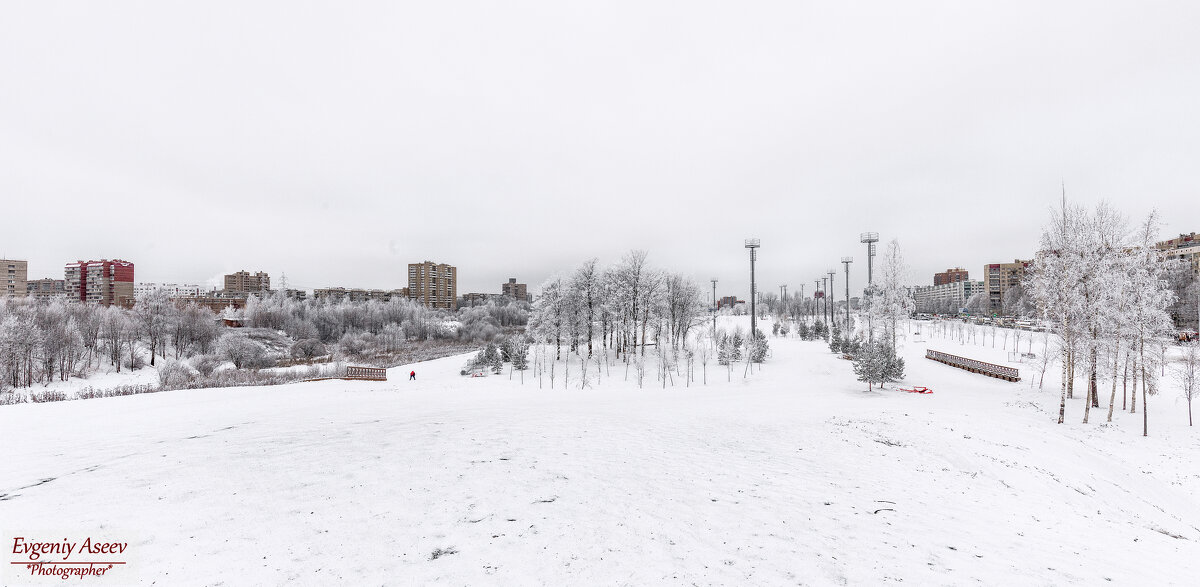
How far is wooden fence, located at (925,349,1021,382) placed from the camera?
3034 cm

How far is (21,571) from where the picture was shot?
17.8ft

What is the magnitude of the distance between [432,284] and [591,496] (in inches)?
6636

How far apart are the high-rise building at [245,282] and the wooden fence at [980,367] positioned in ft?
672

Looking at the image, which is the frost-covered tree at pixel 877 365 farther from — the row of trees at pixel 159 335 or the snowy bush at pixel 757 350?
the row of trees at pixel 159 335

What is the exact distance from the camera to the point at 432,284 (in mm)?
164000

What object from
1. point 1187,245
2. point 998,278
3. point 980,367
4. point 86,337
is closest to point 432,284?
point 86,337

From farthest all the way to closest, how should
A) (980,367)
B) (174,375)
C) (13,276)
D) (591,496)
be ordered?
(13,276)
(174,375)
(980,367)
(591,496)

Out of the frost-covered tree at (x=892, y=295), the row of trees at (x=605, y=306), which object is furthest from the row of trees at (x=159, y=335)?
the frost-covered tree at (x=892, y=295)

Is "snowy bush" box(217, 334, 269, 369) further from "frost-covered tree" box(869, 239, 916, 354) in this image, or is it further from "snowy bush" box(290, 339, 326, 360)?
"frost-covered tree" box(869, 239, 916, 354)

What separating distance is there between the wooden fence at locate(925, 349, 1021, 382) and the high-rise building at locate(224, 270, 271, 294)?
8061 inches

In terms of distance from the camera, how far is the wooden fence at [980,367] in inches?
1195

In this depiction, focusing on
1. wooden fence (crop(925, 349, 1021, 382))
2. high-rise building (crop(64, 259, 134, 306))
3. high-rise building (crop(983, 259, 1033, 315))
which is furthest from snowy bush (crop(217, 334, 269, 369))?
high-rise building (crop(983, 259, 1033, 315))

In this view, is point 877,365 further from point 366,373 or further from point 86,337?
point 86,337

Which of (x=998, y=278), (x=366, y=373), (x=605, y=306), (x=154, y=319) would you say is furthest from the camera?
(x=998, y=278)
